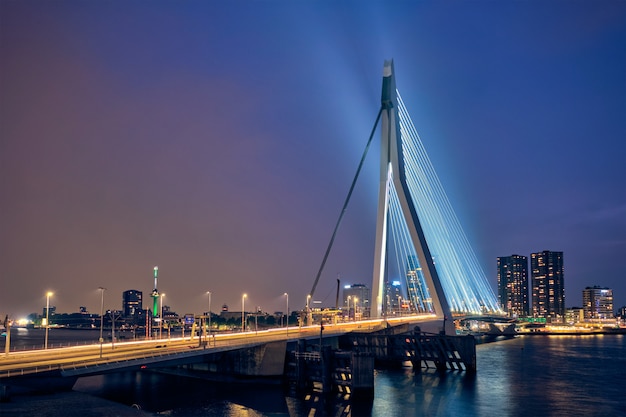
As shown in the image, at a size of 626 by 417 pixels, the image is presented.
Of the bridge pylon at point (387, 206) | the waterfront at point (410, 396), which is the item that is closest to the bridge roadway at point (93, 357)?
the waterfront at point (410, 396)

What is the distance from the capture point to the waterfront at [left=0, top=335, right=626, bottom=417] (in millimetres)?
36969

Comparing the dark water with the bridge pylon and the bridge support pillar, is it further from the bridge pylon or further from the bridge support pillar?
the bridge pylon

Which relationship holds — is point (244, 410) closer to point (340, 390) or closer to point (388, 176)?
point (340, 390)

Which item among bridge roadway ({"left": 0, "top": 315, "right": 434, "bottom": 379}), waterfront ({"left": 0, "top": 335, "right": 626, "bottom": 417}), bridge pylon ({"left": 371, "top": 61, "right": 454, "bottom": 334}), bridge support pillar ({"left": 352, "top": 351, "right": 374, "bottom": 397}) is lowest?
waterfront ({"left": 0, "top": 335, "right": 626, "bottom": 417})

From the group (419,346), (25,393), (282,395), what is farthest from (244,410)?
(419,346)

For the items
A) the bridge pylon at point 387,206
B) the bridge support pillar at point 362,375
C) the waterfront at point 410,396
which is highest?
the bridge pylon at point 387,206

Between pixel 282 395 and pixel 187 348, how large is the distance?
23.8 feet

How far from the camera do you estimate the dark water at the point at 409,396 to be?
36906 mm

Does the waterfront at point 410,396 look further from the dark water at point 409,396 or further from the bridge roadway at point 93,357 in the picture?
the bridge roadway at point 93,357

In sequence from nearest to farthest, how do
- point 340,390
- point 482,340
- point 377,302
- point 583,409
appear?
point 583,409, point 340,390, point 377,302, point 482,340

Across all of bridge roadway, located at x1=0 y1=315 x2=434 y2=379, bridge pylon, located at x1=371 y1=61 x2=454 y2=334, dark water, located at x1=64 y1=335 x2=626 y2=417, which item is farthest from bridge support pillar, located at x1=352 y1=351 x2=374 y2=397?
bridge pylon, located at x1=371 y1=61 x2=454 y2=334

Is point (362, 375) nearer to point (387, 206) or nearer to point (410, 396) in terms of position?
point (410, 396)

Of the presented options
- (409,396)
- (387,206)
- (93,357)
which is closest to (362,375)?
(409,396)

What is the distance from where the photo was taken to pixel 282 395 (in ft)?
136
